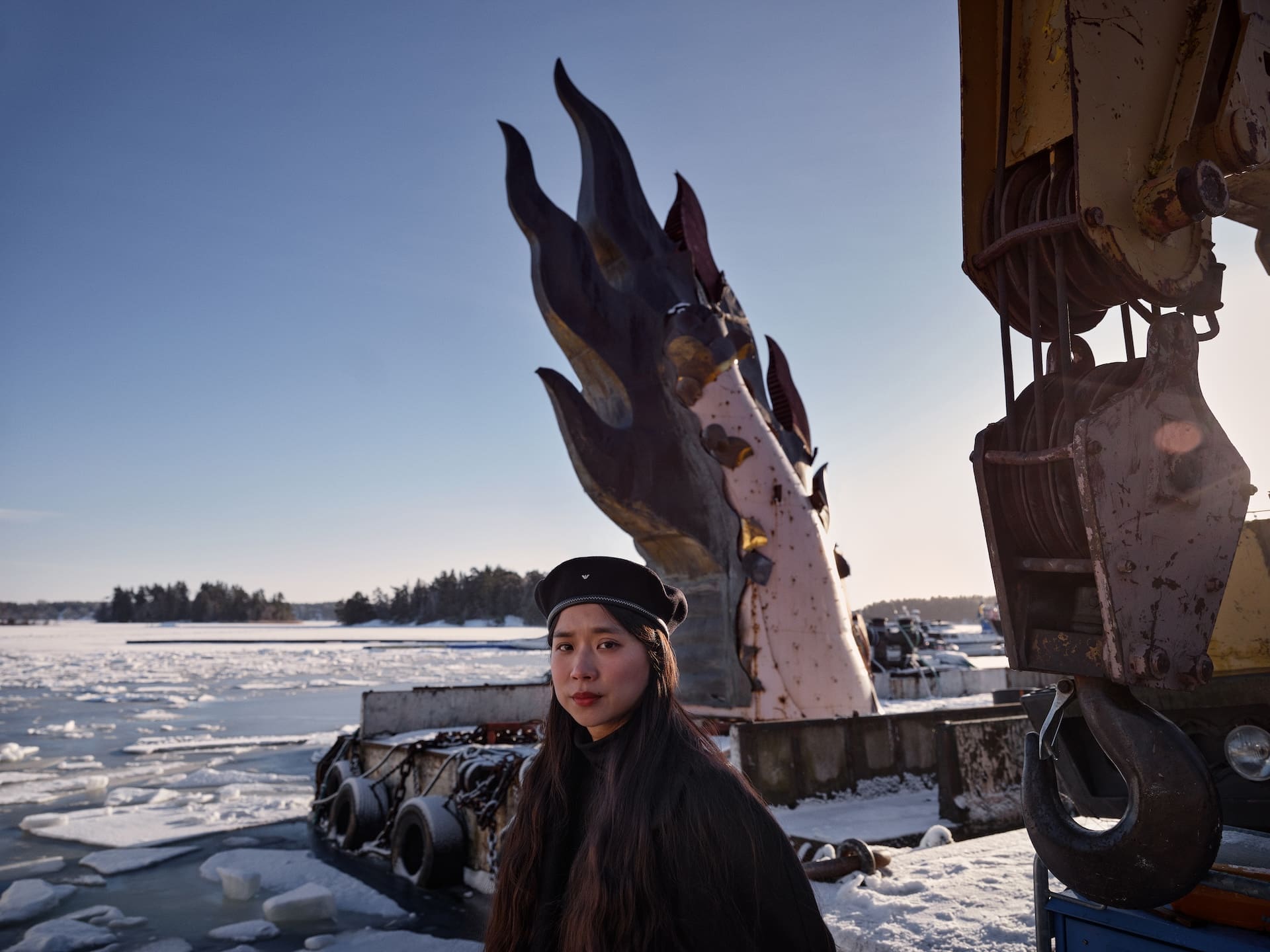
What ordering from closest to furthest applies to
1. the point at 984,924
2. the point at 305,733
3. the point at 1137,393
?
the point at 1137,393, the point at 984,924, the point at 305,733

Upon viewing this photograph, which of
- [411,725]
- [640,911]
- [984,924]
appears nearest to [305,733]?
[411,725]

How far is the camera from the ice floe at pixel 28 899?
5297mm

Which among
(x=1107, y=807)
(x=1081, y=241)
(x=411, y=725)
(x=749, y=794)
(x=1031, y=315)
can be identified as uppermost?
(x=1081, y=241)

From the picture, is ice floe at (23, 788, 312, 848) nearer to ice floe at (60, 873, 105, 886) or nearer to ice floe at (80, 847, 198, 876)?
ice floe at (80, 847, 198, 876)

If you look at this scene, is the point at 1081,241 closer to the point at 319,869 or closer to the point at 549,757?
the point at 549,757

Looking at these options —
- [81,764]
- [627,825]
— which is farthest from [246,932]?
[81,764]

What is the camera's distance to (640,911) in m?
1.45

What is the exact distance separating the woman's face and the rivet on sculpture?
21.4ft

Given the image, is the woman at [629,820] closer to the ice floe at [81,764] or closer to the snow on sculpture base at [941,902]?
the snow on sculpture base at [941,902]

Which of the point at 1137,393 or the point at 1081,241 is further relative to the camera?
the point at 1081,241

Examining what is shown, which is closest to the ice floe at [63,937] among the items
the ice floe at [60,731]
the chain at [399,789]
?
the chain at [399,789]

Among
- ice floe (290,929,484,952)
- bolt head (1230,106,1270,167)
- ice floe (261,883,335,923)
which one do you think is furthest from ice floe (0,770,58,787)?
bolt head (1230,106,1270,167)

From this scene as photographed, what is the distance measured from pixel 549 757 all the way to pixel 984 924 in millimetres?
2227

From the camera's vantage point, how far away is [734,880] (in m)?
1.44
